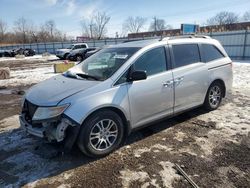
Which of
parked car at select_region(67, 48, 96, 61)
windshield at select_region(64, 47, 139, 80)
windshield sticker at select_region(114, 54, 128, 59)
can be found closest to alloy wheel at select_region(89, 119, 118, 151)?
windshield at select_region(64, 47, 139, 80)

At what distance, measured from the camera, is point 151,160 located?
3.59 meters

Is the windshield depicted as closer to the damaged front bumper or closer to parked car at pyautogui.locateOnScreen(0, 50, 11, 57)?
the damaged front bumper

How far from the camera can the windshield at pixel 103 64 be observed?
4.00 metres

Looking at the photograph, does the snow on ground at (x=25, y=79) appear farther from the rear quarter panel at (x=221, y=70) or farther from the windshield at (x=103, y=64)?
the rear quarter panel at (x=221, y=70)

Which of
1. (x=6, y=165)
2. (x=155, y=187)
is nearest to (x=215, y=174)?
(x=155, y=187)

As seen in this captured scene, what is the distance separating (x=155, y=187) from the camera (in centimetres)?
296

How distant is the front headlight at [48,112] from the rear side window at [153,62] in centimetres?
141

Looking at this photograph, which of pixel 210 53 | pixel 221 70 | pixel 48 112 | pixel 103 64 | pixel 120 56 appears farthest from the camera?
pixel 221 70

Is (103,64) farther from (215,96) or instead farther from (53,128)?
(215,96)

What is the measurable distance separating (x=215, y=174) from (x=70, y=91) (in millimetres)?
2346

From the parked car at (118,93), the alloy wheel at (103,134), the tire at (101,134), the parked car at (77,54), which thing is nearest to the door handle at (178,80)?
the parked car at (118,93)

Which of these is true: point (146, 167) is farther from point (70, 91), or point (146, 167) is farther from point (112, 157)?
point (70, 91)

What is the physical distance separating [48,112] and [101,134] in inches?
33.6

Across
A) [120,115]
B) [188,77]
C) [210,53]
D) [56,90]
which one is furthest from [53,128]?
[210,53]
